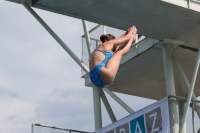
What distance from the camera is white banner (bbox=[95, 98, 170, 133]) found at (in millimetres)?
14398

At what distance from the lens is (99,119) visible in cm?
→ 1948

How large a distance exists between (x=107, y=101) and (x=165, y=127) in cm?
583

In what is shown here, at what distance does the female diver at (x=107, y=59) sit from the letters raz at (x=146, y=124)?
616 cm

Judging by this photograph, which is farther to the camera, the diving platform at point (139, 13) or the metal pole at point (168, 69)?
the metal pole at point (168, 69)

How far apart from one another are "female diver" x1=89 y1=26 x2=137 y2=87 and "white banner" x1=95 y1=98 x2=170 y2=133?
5711 mm

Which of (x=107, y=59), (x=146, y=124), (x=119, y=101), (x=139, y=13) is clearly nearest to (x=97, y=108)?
(x=119, y=101)

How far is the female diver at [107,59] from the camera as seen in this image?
8297 mm

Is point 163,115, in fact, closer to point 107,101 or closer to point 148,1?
point 148,1

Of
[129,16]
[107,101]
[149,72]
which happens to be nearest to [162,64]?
[149,72]

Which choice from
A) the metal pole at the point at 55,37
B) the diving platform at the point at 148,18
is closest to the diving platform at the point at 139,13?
the diving platform at the point at 148,18

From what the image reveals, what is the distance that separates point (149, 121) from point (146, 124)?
0.57ft

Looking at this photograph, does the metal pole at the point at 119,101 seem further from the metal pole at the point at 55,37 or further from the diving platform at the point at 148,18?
the metal pole at the point at 55,37

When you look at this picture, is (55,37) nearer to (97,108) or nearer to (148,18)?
(148,18)

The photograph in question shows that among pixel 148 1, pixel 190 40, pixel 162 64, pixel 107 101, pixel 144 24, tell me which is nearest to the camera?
pixel 148 1
